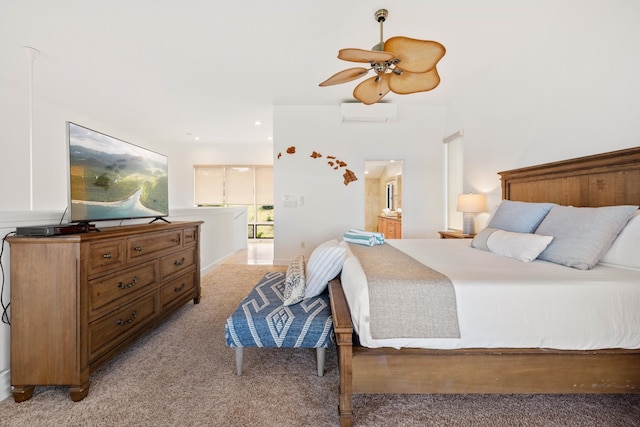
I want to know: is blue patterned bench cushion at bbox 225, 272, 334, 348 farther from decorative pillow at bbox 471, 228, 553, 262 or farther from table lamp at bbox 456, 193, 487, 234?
table lamp at bbox 456, 193, 487, 234

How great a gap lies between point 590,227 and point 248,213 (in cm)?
664

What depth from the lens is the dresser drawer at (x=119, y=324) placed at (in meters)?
1.54

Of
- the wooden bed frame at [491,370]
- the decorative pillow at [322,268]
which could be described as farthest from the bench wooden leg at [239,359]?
the wooden bed frame at [491,370]

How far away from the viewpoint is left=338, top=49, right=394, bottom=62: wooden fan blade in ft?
5.67

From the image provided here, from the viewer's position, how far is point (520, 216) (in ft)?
7.22

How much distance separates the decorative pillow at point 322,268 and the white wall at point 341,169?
2.64 metres

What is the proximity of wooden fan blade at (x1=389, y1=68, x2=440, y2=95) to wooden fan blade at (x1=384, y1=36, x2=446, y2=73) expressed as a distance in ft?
0.40

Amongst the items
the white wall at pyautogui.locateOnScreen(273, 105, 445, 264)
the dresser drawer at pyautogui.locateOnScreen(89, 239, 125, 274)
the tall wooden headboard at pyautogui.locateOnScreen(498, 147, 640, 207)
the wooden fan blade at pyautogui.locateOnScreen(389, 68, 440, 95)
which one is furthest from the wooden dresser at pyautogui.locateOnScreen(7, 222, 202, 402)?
the tall wooden headboard at pyautogui.locateOnScreen(498, 147, 640, 207)

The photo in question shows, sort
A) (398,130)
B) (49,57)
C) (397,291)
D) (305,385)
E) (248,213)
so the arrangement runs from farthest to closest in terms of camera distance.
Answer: (248,213)
(398,130)
(49,57)
(305,385)
(397,291)

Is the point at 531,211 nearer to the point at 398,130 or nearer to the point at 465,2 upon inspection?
the point at 465,2

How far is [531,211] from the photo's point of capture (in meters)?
2.15

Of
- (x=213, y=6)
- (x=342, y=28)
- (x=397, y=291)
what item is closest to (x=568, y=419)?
(x=397, y=291)

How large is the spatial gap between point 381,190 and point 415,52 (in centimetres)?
653

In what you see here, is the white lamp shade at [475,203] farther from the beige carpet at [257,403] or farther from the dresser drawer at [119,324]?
the dresser drawer at [119,324]
